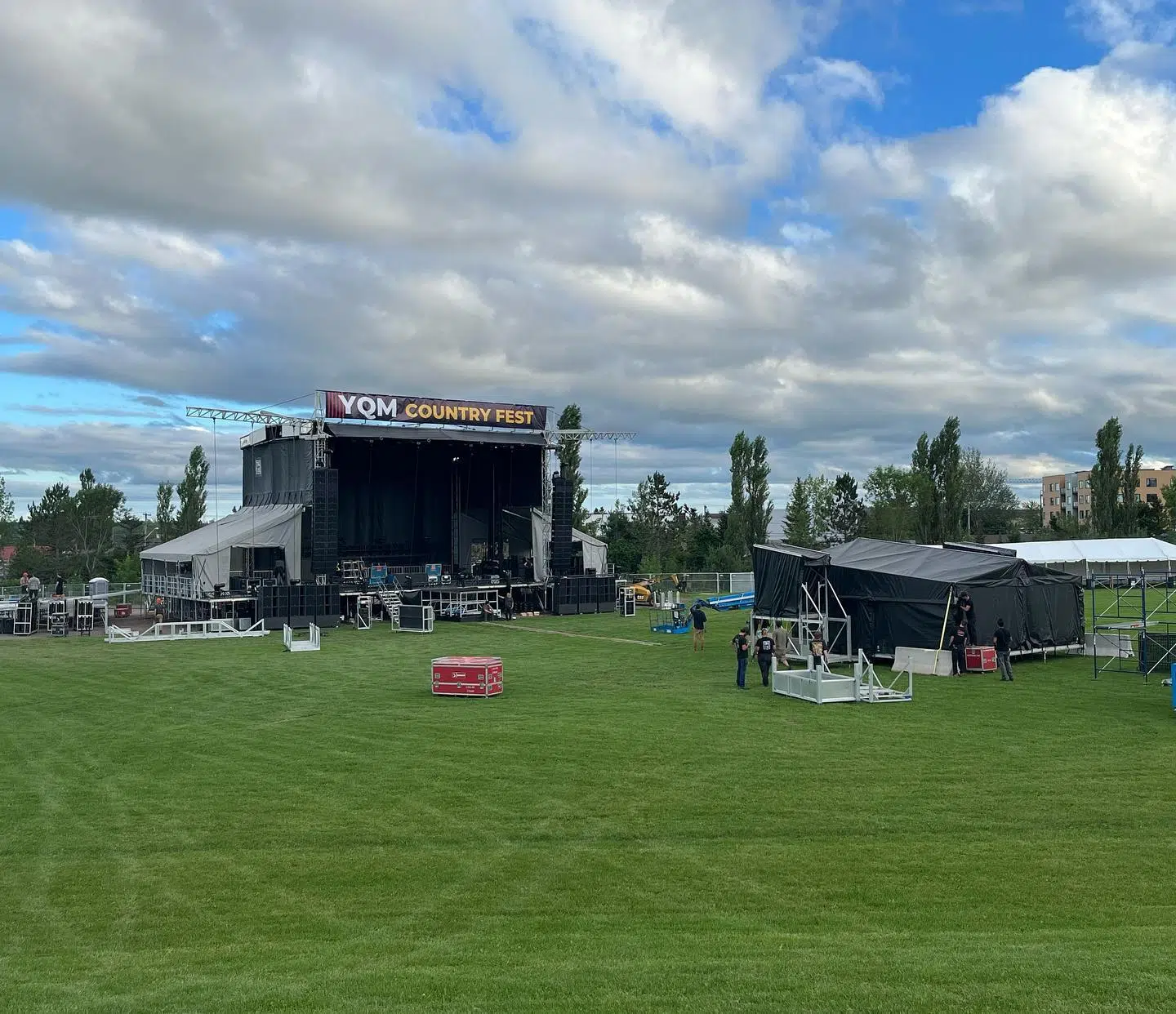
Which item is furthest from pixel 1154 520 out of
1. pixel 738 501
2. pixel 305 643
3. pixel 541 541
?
pixel 305 643

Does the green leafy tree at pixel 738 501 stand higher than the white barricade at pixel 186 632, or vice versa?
the green leafy tree at pixel 738 501

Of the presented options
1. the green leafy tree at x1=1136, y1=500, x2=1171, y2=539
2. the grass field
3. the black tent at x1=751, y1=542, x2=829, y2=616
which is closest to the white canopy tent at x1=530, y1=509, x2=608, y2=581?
the black tent at x1=751, y1=542, x2=829, y2=616

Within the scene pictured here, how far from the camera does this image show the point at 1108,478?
66062mm

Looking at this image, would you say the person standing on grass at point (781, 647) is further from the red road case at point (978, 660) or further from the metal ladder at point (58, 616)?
the metal ladder at point (58, 616)

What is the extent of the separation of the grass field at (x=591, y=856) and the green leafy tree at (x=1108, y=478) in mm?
51717

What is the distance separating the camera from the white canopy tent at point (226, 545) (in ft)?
134

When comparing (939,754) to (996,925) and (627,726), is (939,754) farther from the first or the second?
(996,925)

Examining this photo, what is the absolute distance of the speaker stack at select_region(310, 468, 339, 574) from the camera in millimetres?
39812

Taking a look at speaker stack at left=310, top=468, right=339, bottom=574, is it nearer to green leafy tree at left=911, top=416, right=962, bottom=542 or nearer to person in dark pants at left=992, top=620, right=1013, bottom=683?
person in dark pants at left=992, top=620, right=1013, bottom=683

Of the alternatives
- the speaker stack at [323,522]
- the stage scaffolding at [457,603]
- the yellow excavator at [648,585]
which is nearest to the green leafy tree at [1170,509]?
the yellow excavator at [648,585]

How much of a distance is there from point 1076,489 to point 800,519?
318 ft

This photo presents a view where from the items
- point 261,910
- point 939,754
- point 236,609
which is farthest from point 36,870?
point 236,609

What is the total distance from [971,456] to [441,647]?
321 ft

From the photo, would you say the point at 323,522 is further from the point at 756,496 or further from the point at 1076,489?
the point at 1076,489
